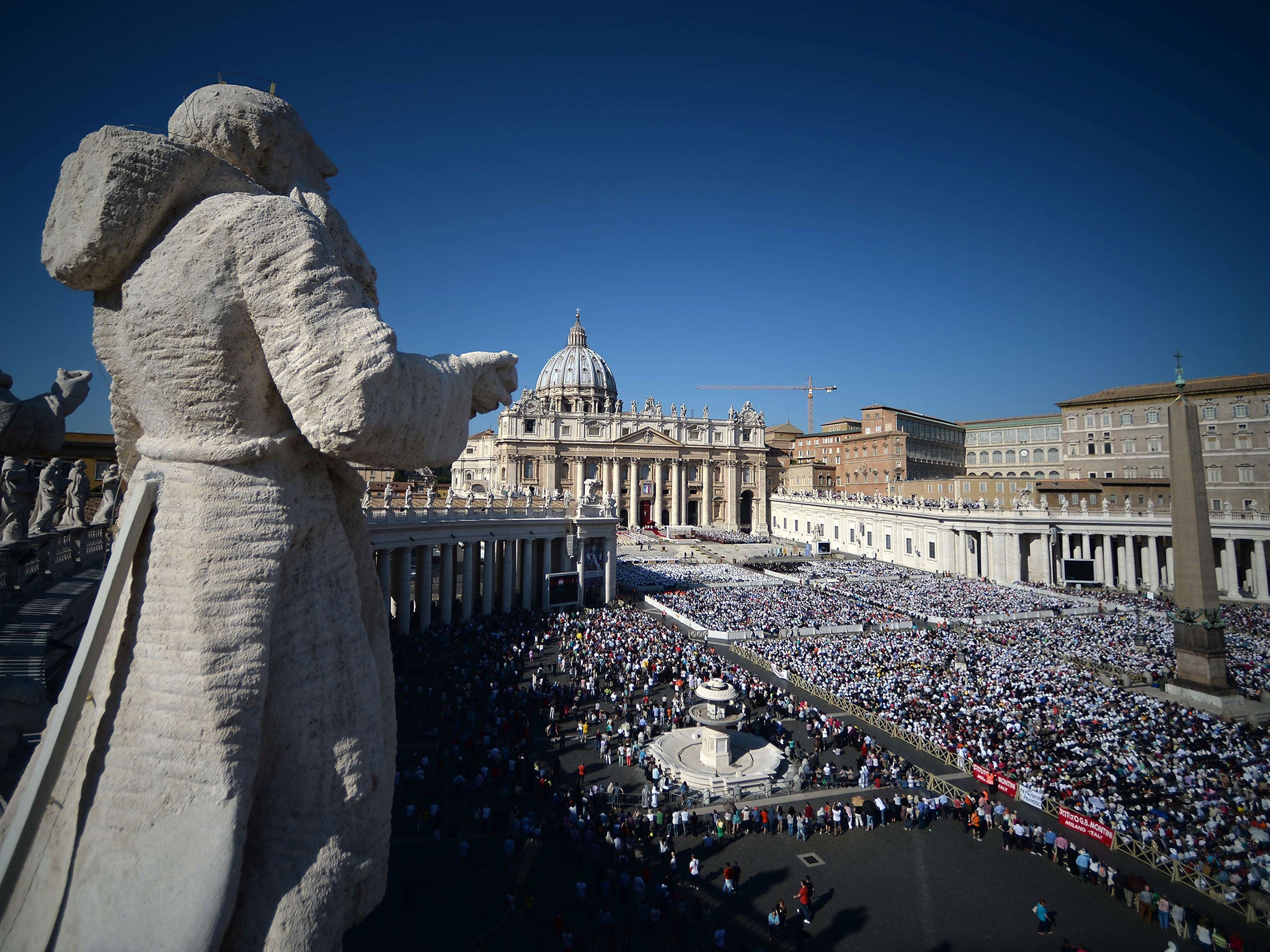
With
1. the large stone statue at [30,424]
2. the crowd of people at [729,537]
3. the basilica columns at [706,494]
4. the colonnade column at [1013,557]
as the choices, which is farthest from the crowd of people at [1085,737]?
the basilica columns at [706,494]

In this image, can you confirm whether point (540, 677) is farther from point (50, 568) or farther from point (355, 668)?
point (355, 668)

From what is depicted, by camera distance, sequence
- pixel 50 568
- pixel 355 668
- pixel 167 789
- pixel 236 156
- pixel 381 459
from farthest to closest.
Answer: pixel 50 568, pixel 236 156, pixel 355 668, pixel 381 459, pixel 167 789

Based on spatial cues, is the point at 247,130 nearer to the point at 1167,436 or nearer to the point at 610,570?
the point at 610,570

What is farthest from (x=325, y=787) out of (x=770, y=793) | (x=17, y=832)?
(x=770, y=793)

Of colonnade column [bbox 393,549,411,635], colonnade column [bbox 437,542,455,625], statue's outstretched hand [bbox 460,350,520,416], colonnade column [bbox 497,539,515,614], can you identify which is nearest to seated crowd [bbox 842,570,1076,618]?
colonnade column [bbox 497,539,515,614]

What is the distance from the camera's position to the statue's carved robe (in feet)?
6.64

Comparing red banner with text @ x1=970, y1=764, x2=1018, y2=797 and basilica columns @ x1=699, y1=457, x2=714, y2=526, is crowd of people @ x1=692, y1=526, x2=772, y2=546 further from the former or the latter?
red banner with text @ x1=970, y1=764, x2=1018, y2=797

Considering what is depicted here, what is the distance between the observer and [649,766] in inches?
561

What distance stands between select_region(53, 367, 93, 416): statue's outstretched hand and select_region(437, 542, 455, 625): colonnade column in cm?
2114

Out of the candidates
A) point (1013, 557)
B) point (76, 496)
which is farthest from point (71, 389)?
point (1013, 557)

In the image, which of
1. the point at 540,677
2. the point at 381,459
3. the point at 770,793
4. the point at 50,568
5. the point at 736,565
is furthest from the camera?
the point at 736,565

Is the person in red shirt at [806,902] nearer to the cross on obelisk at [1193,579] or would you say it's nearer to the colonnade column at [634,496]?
the cross on obelisk at [1193,579]

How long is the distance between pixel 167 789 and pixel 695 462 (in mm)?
80304

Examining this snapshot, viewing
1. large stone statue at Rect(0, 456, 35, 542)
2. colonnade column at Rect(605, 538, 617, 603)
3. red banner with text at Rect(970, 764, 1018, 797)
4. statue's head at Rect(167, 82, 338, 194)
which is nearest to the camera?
statue's head at Rect(167, 82, 338, 194)
